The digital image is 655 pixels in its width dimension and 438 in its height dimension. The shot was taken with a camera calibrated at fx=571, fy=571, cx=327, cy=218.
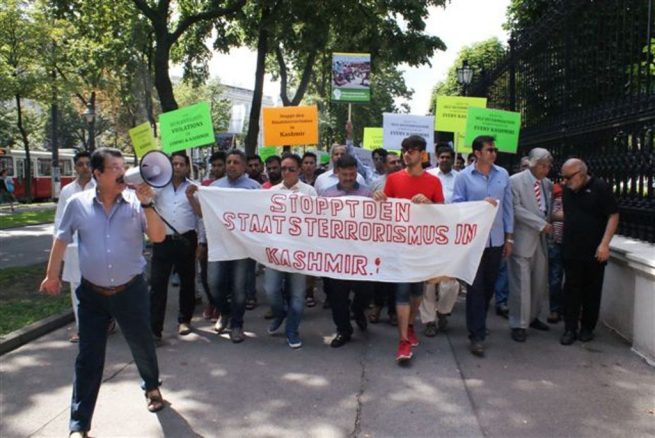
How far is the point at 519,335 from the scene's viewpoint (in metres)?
5.77

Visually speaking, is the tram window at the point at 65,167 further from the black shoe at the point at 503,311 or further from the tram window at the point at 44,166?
the black shoe at the point at 503,311

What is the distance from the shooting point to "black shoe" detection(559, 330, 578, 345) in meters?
5.62

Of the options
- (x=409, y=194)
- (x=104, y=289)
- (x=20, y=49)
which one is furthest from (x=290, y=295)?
(x=20, y=49)

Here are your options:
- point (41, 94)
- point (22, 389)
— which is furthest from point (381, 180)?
point (41, 94)

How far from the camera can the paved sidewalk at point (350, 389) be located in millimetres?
3871

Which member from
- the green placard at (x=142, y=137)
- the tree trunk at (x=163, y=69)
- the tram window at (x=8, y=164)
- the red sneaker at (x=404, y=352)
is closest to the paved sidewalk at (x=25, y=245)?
the tree trunk at (x=163, y=69)

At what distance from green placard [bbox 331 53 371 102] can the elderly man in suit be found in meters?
3.58

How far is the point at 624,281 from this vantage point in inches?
228

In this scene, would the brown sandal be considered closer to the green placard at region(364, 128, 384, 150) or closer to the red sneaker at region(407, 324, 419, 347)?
the red sneaker at region(407, 324, 419, 347)

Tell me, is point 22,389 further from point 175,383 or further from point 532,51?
point 532,51

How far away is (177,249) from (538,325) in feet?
12.9

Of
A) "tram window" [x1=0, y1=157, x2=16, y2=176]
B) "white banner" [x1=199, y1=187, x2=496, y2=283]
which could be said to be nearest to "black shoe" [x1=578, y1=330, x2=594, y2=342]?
"white banner" [x1=199, y1=187, x2=496, y2=283]

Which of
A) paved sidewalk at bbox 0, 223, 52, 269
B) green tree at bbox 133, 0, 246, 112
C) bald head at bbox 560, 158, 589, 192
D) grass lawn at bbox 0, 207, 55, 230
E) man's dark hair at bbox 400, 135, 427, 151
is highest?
green tree at bbox 133, 0, 246, 112

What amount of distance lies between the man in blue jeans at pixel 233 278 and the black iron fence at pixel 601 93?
388 centimetres
